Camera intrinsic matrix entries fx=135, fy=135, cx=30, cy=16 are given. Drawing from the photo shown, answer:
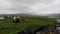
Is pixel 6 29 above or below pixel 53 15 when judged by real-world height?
below

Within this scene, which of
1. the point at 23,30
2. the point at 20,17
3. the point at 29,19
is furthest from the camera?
the point at 20,17

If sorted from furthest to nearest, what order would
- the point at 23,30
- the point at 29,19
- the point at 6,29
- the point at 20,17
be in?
the point at 20,17 → the point at 29,19 → the point at 6,29 → the point at 23,30

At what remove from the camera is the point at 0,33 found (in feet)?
47.1

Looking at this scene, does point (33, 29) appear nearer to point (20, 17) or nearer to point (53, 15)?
point (53, 15)

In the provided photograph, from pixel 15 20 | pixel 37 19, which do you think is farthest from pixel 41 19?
pixel 15 20

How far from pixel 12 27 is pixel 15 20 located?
63.0 inches

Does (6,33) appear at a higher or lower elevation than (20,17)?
lower

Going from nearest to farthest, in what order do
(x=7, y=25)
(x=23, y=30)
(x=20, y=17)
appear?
(x=23, y=30) → (x=7, y=25) → (x=20, y=17)

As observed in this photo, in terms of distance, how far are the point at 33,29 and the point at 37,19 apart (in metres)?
3.92

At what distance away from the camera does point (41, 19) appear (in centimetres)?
1731

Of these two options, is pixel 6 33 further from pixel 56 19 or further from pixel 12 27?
pixel 56 19

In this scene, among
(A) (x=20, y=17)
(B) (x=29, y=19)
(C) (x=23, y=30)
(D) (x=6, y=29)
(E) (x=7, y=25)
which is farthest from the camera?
(A) (x=20, y=17)

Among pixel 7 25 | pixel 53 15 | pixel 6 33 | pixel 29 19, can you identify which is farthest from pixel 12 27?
pixel 53 15

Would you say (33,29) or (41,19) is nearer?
(33,29)
